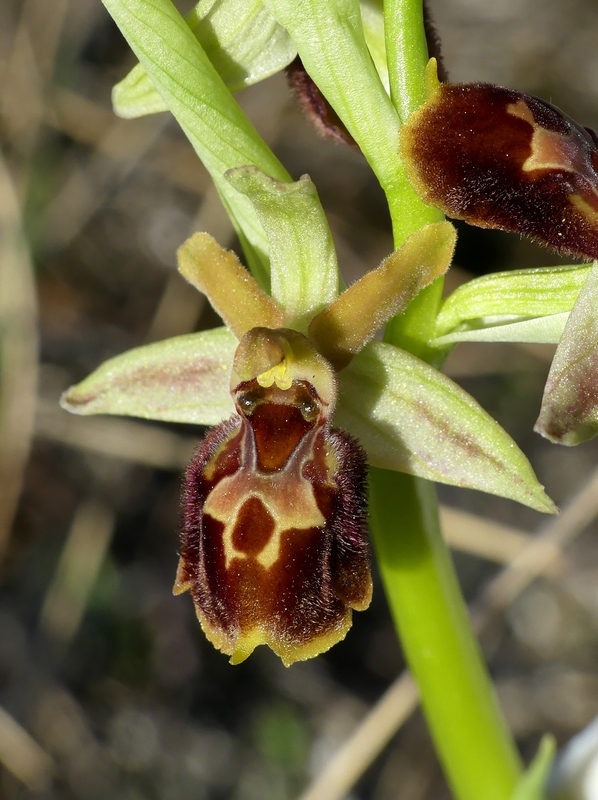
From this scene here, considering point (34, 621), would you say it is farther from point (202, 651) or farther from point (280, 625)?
point (280, 625)

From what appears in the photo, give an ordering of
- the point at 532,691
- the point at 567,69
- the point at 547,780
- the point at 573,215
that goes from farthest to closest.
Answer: the point at 567,69 → the point at 532,691 → the point at 547,780 → the point at 573,215

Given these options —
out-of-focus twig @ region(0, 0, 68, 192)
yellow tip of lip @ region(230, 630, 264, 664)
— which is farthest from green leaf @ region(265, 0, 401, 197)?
out-of-focus twig @ region(0, 0, 68, 192)

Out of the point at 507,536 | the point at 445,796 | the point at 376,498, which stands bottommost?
the point at 445,796

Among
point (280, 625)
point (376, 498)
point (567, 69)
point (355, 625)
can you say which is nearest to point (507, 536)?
point (355, 625)

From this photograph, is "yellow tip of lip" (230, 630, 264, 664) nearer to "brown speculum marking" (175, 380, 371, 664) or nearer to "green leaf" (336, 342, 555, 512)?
"brown speculum marking" (175, 380, 371, 664)

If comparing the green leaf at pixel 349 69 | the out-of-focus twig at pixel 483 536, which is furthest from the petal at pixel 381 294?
the out-of-focus twig at pixel 483 536

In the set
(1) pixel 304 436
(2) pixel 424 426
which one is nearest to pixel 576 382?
(2) pixel 424 426

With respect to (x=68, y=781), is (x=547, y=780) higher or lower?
higher
